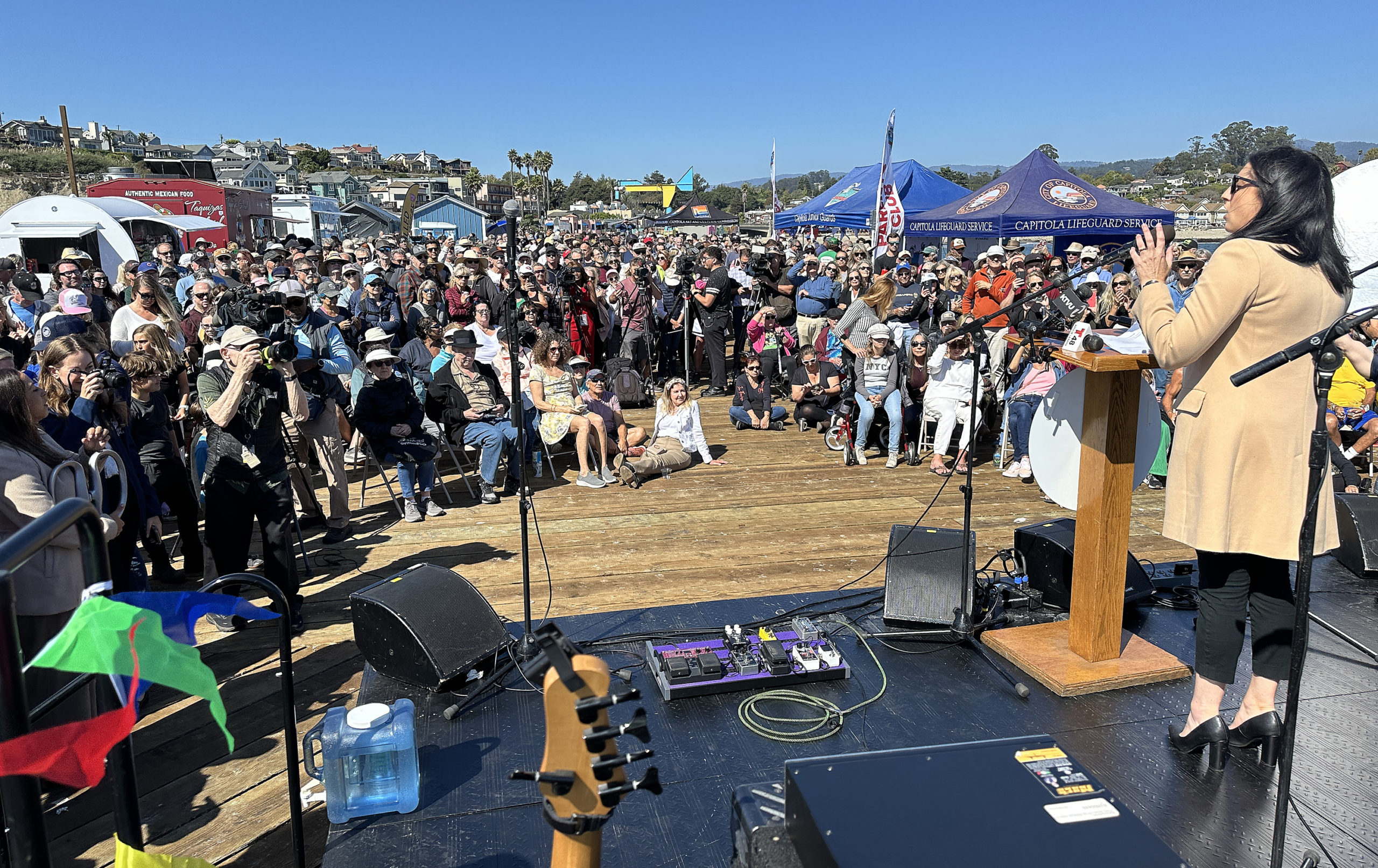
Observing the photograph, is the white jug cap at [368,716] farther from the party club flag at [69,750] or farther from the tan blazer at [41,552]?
the party club flag at [69,750]

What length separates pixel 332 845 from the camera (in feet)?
7.58

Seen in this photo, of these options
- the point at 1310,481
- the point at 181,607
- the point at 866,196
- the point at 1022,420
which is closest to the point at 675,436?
the point at 1022,420

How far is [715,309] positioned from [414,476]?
4.70 meters

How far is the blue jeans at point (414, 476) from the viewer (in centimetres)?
607

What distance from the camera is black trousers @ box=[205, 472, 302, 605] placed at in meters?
4.22

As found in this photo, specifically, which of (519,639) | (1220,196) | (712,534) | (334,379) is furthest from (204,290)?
(1220,196)

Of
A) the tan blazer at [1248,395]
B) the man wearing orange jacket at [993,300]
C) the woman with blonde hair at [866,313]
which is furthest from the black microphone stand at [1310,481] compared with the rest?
the woman with blonde hair at [866,313]

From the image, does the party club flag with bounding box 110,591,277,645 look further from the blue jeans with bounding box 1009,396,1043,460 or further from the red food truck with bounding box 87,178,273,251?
the red food truck with bounding box 87,178,273,251

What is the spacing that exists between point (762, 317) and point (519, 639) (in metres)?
6.12

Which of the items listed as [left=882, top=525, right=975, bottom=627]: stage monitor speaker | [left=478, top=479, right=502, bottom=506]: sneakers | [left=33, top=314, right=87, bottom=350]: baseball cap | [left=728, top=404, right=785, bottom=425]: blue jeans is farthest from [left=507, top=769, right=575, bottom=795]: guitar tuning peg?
[left=728, top=404, right=785, bottom=425]: blue jeans

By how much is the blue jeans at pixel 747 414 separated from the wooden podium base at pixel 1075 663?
5.35 m

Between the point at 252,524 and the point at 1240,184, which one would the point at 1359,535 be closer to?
the point at 1240,184

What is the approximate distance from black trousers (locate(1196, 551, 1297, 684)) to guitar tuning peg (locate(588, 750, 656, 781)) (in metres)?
1.98

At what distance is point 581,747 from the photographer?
4.07 ft
